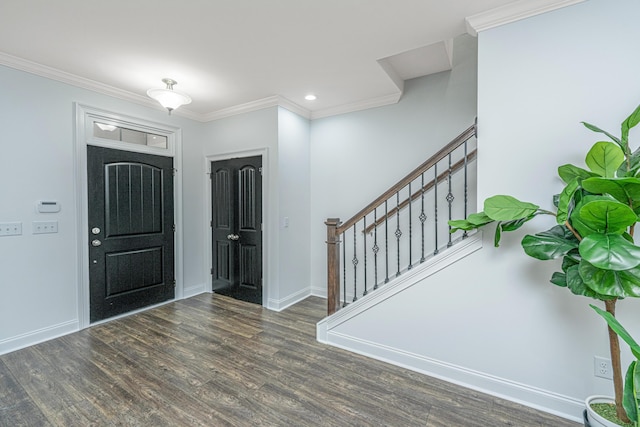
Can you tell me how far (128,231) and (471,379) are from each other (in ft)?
12.4

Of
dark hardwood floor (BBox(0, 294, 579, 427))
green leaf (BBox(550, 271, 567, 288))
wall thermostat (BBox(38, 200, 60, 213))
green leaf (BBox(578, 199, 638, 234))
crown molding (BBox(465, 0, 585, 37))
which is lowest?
dark hardwood floor (BBox(0, 294, 579, 427))

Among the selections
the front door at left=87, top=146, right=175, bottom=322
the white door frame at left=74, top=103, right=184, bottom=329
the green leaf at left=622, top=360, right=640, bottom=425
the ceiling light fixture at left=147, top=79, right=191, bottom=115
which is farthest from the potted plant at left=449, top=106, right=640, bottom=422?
the white door frame at left=74, top=103, right=184, bottom=329

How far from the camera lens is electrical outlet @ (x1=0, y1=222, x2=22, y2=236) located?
251cm

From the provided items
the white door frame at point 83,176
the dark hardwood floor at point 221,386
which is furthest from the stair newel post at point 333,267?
the white door frame at point 83,176

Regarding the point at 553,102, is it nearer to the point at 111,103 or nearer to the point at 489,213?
the point at 489,213

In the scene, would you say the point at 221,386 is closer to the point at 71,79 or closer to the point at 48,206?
the point at 48,206

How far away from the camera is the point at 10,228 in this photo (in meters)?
2.55

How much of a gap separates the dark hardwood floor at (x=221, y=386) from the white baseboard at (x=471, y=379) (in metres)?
0.06

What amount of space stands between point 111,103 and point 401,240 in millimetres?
3727

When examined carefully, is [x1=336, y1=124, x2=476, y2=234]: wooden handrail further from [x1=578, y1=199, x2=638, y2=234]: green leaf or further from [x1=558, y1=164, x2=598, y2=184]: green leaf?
[x1=578, y1=199, x2=638, y2=234]: green leaf

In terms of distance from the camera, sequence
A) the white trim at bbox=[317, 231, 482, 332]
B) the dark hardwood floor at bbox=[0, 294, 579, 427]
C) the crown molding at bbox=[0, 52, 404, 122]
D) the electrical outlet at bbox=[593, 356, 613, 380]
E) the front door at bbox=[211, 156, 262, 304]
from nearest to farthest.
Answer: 1. the electrical outlet at bbox=[593, 356, 613, 380]
2. the dark hardwood floor at bbox=[0, 294, 579, 427]
3. the white trim at bbox=[317, 231, 482, 332]
4. the crown molding at bbox=[0, 52, 404, 122]
5. the front door at bbox=[211, 156, 262, 304]

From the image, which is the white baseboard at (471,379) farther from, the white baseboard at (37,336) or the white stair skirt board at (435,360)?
the white baseboard at (37,336)

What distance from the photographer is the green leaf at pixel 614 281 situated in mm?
1261

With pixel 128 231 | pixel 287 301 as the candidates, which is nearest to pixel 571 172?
pixel 287 301
